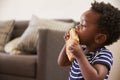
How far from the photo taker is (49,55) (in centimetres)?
178

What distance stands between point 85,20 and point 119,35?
0.16 metres

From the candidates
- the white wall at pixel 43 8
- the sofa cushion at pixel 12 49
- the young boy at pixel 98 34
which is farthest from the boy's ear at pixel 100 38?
the white wall at pixel 43 8

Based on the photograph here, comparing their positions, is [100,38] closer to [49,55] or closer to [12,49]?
[49,55]

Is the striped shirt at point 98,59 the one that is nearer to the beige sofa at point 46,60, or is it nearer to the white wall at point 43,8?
the beige sofa at point 46,60

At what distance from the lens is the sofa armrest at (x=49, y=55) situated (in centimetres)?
177

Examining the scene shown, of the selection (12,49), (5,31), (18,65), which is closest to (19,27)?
(5,31)

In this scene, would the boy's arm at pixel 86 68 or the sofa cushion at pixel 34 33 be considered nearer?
the boy's arm at pixel 86 68

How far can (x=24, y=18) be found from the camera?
3014mm

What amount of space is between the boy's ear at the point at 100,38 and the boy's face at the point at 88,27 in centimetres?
1

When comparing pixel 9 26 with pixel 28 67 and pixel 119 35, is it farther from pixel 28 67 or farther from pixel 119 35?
pixel 119 35

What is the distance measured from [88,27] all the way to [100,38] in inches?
2.7

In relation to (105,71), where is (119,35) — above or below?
above

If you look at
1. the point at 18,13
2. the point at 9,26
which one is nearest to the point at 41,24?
the point at 9,26

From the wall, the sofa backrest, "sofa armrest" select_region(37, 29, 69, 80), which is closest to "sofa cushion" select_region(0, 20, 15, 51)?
the sofa backrest
